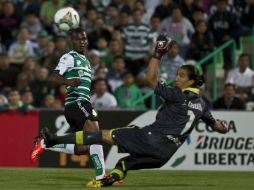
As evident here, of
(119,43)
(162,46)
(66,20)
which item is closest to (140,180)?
(162,46)

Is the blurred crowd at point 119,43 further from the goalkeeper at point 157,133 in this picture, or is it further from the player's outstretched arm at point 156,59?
the player's outstretched arm at point 156,59

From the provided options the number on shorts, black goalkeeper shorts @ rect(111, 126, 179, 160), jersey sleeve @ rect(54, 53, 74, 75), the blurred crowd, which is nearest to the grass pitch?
black goalkeeper shorts @ rect(111, 126, 179, 160)

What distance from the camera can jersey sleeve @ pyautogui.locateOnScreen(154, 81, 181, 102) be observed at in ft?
37.9

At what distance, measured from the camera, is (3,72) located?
65.5 ft

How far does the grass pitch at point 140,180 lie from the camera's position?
12031mm

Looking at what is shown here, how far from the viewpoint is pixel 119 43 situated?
20234 mm

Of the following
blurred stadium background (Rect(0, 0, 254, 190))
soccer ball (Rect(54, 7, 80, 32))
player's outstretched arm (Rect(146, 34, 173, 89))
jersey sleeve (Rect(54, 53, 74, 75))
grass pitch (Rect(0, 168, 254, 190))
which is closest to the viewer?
player's outstretched arm (Rect(146, 34, 173, 89))

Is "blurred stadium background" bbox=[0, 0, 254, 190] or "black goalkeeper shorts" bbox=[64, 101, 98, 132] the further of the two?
"blurred stadium background" bbox=[0, 0, 254, 190]

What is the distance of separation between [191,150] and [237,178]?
265 cm

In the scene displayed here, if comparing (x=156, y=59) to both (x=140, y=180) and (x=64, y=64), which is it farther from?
(x=140, y=180)

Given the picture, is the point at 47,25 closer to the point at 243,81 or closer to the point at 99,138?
the point at 243,81

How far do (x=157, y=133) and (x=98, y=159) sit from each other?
1.14 metres

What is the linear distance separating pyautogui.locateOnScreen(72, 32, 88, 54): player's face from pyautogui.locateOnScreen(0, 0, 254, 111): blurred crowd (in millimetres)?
5280

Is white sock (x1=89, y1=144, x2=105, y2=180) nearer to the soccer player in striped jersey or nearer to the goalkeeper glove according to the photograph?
the soccer player in striped jersey
